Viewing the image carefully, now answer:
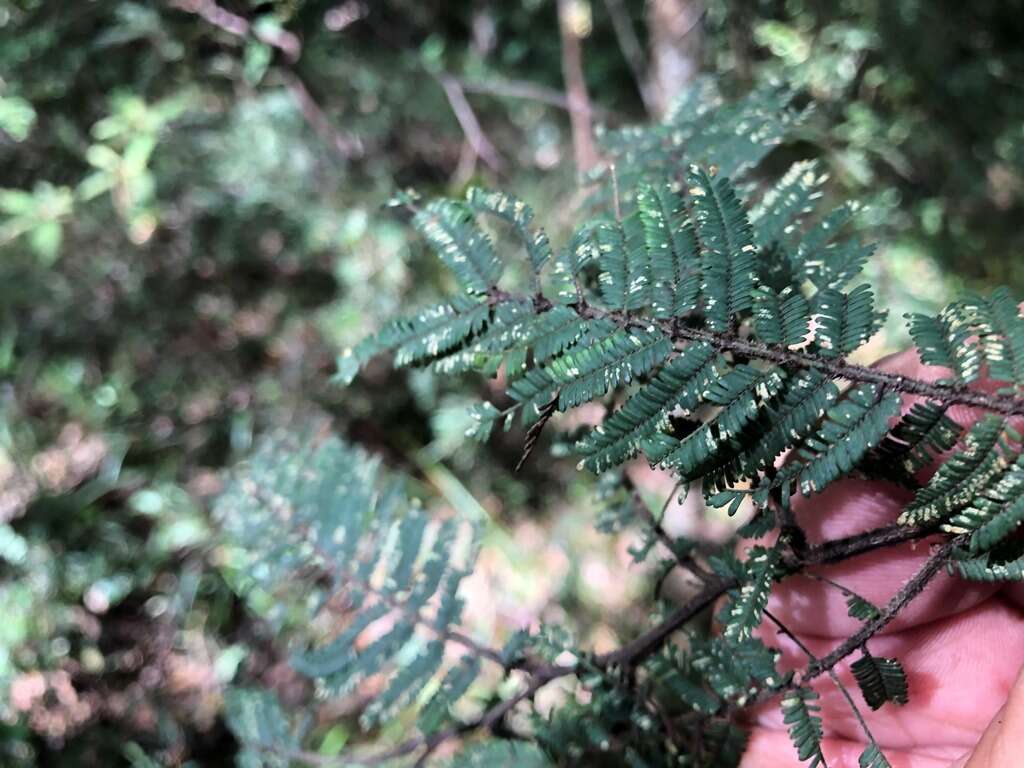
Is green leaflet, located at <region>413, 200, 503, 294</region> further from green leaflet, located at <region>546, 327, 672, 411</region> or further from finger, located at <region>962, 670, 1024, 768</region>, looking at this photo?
finger, located at <region>962, 670, 1024, 768</region>

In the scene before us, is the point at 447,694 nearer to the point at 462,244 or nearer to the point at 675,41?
the point at 462,244

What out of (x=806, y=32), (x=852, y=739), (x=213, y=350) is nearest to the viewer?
(x=852, y=739)

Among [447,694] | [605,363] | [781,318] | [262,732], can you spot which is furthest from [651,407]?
[262,732]

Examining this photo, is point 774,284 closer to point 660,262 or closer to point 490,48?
point 660,262

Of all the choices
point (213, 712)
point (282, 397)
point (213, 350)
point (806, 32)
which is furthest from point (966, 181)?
point (213, 712)

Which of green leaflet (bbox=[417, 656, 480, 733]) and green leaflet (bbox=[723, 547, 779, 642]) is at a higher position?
green leaflet (bbox=[723, 547, 779, 642])

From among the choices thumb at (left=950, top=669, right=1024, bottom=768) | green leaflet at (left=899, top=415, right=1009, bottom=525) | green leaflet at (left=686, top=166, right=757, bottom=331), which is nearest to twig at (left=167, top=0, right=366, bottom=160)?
green leaflet at (left=686, top=166, right=757, bottom=331)
